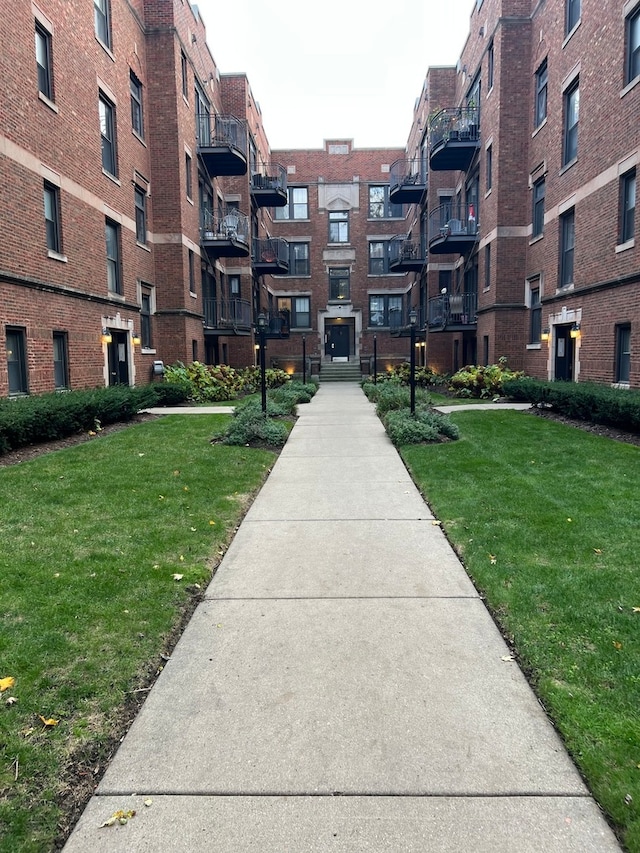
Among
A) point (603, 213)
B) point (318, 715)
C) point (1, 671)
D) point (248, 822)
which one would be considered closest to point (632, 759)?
point (318, 715)

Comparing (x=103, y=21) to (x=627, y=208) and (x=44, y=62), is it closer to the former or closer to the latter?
(x=44, y=62)

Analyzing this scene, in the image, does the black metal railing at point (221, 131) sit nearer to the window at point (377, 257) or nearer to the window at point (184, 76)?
the window at point (184, 76)

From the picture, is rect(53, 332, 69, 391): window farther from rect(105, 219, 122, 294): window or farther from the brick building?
rect(105, 219, 122, 294): window

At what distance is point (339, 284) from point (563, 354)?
21.7m

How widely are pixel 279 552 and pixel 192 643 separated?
1623mm

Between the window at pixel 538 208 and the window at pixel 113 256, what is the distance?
1325 centimetres

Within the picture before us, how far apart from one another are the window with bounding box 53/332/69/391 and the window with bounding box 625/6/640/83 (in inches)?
543

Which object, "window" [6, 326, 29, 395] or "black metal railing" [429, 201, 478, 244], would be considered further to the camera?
"black metal railing" [429, 201, 478, 244]

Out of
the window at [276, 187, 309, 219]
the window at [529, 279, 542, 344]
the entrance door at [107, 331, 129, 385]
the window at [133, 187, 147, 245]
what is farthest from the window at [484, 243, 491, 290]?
the window at [276, 187, 309, 219]

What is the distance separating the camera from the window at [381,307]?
35781mm

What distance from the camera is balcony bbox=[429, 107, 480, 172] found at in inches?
856

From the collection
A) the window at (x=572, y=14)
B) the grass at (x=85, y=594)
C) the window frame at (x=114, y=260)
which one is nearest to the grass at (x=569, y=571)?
the grass at (x=85, y=594)

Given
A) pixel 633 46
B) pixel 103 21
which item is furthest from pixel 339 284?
pixel 633 46

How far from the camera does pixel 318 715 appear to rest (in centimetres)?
269
